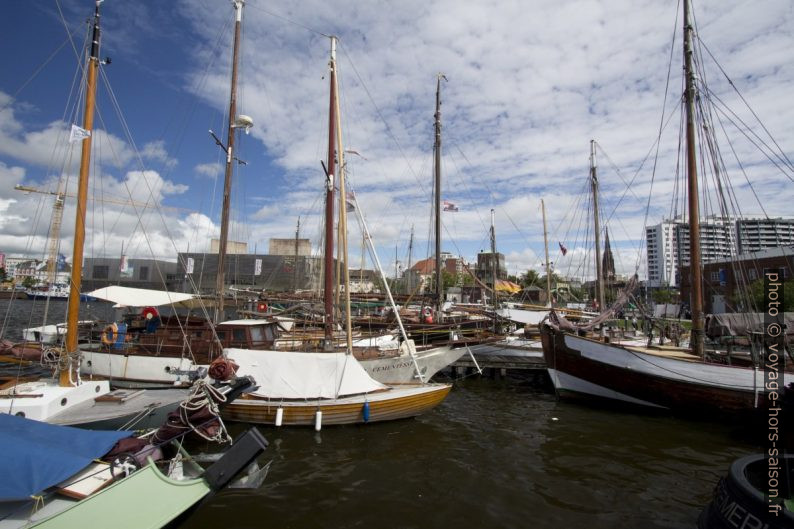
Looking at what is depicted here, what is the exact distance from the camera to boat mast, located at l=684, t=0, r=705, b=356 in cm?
1474

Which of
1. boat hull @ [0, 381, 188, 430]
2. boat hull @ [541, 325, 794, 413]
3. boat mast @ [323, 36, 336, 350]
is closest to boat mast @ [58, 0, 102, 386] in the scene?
boat hull @ [0, 381, 188, 430]

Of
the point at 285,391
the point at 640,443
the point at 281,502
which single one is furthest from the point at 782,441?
the point at 285,391

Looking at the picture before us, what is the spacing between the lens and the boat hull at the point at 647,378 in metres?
13.4

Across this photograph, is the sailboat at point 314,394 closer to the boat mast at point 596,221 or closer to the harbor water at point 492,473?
the harbor water at point 492,473

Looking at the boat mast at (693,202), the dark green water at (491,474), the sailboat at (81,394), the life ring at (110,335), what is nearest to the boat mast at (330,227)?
the dark green water at (491,474)

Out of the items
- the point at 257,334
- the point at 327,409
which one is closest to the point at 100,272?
the point at 257,334

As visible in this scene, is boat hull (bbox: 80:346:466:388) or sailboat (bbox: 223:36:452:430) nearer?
sailboat (bbox: 223:36:452:430)

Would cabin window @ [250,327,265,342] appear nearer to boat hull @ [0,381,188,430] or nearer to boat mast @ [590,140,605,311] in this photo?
boat hull @ [0,381,188,430]

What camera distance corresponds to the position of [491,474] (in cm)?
988

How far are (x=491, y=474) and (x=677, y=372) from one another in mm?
8928

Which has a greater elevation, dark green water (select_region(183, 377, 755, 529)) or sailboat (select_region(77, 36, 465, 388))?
sailboat (select_region(77, 36, 465, 388))

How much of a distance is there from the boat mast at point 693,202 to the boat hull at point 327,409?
10699 mm

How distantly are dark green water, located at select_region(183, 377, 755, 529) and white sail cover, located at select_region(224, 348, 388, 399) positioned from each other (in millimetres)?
1165

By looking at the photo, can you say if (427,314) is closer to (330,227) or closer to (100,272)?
(330,227)
